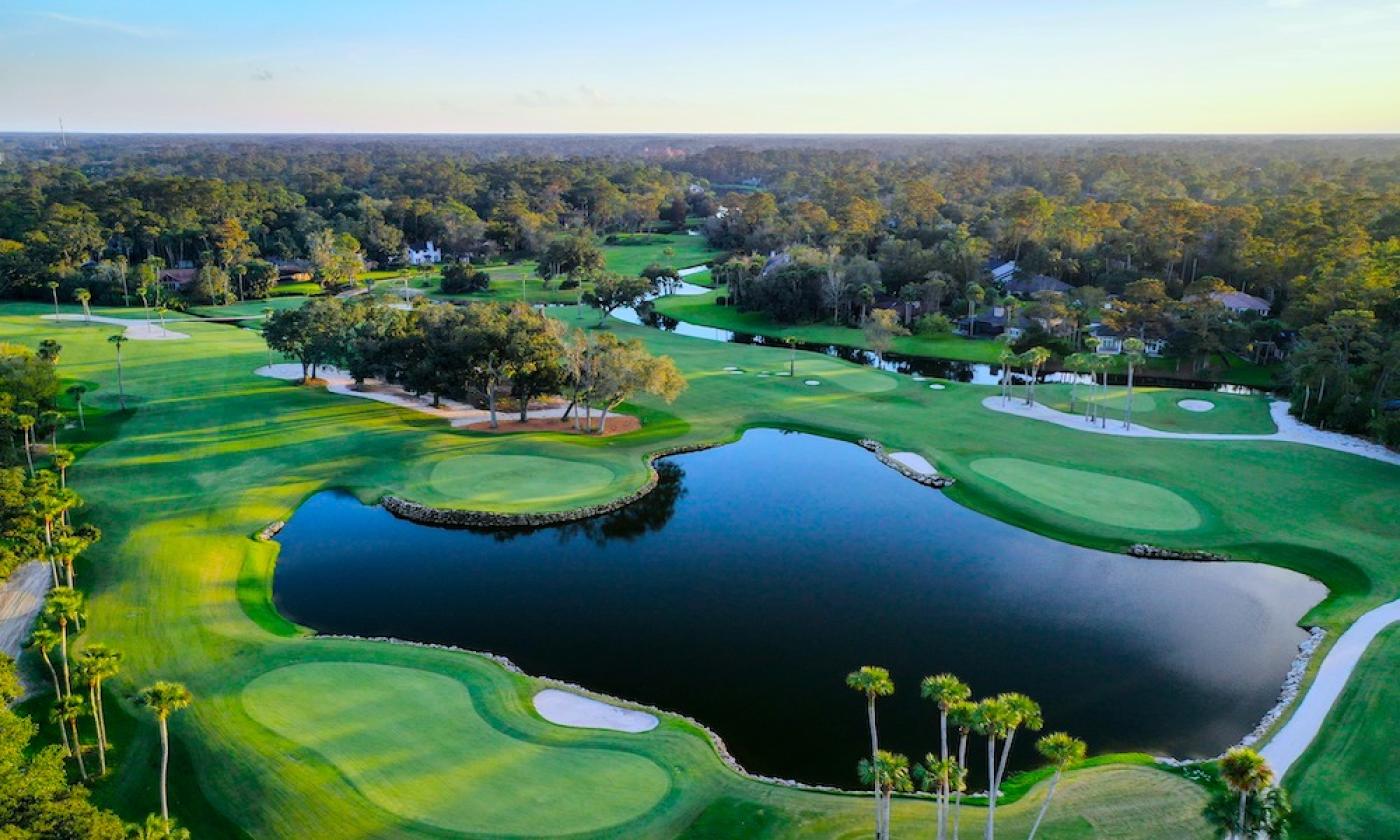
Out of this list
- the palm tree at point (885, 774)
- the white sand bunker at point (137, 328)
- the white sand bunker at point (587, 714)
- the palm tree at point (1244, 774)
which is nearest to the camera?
the palm tree at point (1244, 774)

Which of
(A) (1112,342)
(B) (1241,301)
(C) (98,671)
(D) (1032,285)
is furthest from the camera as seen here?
(D) (1032,285)

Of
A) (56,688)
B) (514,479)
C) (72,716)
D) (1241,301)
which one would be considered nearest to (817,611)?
(514,479)

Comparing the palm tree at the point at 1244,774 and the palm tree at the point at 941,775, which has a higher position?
the palm tree at the point at 1244,774

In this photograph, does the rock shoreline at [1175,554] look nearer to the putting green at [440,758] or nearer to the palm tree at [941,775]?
the palm tree at [941,775]

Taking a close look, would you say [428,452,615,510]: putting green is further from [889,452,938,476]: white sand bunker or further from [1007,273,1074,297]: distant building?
[1007,273,1074,297]: distant building

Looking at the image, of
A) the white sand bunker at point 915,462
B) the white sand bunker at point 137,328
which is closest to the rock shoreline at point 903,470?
the white sand bunker at point 915,462

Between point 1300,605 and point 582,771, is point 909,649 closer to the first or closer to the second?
point 582,771

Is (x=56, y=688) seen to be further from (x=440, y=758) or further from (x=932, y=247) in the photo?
(x=932, y=247)
